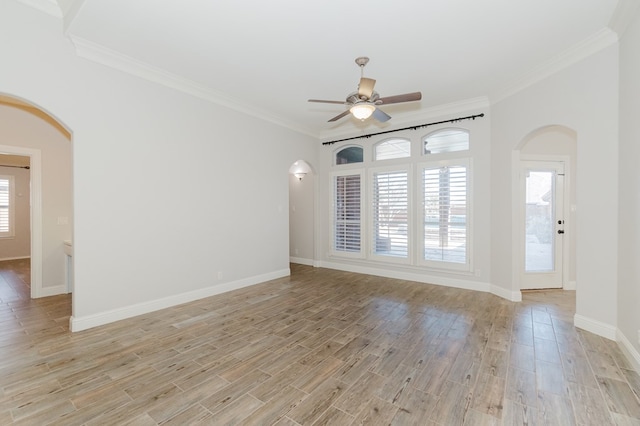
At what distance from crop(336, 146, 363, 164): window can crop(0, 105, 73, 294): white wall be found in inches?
198

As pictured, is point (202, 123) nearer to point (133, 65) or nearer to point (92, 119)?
point (133, 65)

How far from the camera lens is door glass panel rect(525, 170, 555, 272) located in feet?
16.6

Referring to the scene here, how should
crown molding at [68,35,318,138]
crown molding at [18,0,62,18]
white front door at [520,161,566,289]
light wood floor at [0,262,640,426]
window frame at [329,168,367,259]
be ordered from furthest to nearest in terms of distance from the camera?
window frame at [329,168,367,259], white front door at [520,161,566,289], crown molding at [68,35,318,138], crown molding at [18,0,62,18], light wood floor at [0,262,640,426]

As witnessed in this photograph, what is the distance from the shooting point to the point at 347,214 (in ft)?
21.9

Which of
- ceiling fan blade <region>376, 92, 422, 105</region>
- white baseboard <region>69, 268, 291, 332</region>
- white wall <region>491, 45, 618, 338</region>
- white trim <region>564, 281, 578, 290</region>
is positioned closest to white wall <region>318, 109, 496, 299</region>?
white wall <region>491, 45, 618, 338</region>

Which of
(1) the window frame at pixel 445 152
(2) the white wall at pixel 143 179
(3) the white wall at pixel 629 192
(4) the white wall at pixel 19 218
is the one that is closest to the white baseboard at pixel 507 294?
(3) the white wall at pixel 629 192

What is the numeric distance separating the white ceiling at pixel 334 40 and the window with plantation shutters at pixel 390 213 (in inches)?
74.0

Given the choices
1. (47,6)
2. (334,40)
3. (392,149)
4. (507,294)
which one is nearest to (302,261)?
(392,149)

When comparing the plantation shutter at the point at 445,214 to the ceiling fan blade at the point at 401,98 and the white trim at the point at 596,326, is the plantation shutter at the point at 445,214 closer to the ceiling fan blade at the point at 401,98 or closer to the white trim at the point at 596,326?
the white trim at the point at 596,326

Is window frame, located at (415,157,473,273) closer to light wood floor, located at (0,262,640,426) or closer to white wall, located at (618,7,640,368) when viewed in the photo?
light wood floor, located at (0,262,640,426)

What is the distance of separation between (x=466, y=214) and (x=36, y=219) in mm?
7038

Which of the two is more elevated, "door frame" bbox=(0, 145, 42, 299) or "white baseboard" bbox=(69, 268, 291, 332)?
"door frame" bbox=(0, 145, 42, 299)

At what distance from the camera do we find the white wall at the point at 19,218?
821cm

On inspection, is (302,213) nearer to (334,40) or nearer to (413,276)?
(413,276)
